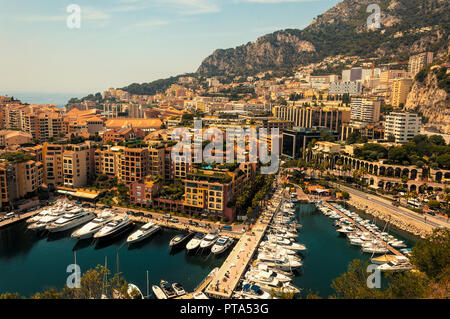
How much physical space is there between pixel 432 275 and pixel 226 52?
407 feet

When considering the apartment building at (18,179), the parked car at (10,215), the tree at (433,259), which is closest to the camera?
the tree at (433,259)

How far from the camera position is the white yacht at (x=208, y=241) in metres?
20.8

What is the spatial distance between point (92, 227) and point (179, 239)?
6208 millimetres

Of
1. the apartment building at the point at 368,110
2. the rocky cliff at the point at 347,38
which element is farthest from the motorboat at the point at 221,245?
the rocky cliff at the point at 347,38

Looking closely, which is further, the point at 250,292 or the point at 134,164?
the point at 134,164

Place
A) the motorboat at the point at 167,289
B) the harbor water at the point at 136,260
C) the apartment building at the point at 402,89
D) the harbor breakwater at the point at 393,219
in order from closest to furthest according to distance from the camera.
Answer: the motorboat at the point at 167,289, the harbor water at the point at 136,260, the harbor breakwater at the point at 393,219, the apartment building at the point at 402,89

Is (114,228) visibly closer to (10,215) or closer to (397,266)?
(10,215)

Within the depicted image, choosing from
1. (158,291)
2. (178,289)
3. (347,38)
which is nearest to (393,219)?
(178,289)

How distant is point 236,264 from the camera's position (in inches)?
723

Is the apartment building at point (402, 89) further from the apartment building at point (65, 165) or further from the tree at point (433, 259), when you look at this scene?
the apartment building at point (65, 165)

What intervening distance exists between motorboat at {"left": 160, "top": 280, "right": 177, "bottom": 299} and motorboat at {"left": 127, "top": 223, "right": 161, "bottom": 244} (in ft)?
18.4

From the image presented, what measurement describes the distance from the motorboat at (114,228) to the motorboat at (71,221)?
8.16 feet

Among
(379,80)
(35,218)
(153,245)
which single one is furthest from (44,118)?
(379,80)

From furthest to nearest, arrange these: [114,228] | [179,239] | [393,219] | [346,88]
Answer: [346,88], [393,219], [114,228], [179,239]
